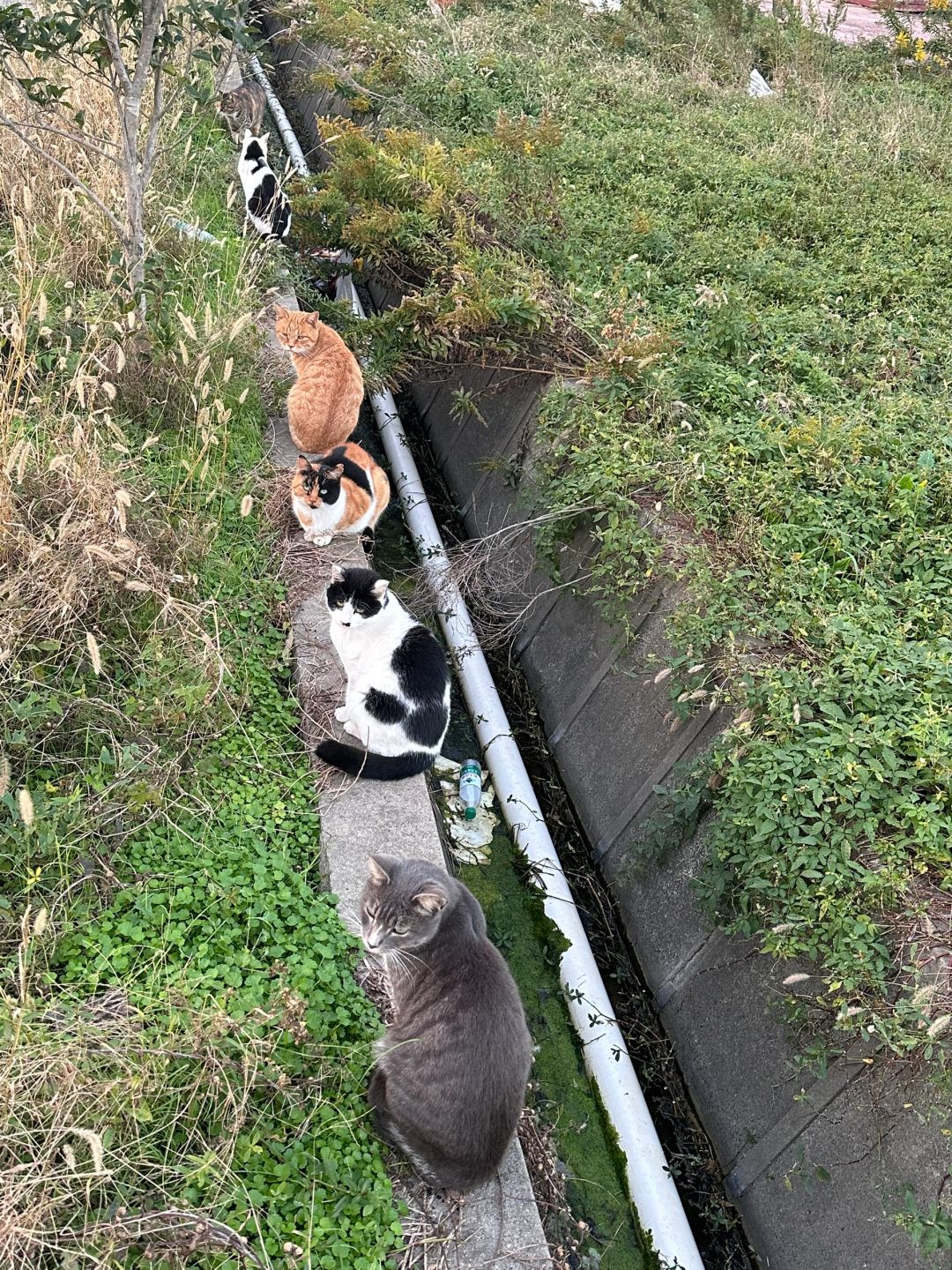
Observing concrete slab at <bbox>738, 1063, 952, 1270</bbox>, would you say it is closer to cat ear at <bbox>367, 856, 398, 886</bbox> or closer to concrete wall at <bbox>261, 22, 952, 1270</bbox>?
concrete wall at <bbox>261, 22, 952, 1270</bbox>

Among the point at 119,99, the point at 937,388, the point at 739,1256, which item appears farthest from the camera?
the point at 937,388

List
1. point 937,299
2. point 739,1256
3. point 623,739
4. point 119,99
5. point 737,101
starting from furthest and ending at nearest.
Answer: point 737,101 → point 937,299 → point 119,99 → point 623,739 → point 739,1256

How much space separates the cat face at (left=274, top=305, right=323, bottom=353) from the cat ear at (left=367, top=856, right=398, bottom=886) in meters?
3.26

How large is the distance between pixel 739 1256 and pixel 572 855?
1.69m

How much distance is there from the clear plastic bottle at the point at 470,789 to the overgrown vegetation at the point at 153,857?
2.95 feet

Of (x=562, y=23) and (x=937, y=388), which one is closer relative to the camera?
A: (x=937, y=388)

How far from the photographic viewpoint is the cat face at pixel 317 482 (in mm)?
4344

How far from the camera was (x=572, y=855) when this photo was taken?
173 inches

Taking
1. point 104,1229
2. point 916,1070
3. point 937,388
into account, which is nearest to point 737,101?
point 937,388

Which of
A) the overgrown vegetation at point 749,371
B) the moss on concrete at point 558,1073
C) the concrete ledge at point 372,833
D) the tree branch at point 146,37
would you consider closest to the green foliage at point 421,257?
the overgrown vegetation at point 749,371

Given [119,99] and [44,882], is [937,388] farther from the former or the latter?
[44,882]

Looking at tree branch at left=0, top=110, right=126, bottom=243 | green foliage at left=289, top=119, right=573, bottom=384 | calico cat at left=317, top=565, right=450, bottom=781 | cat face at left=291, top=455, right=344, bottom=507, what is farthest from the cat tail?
tree branch at left=0, top=110, right=126, bottom=243

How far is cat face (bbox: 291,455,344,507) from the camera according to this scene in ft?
14.3

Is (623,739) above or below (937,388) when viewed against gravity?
below
